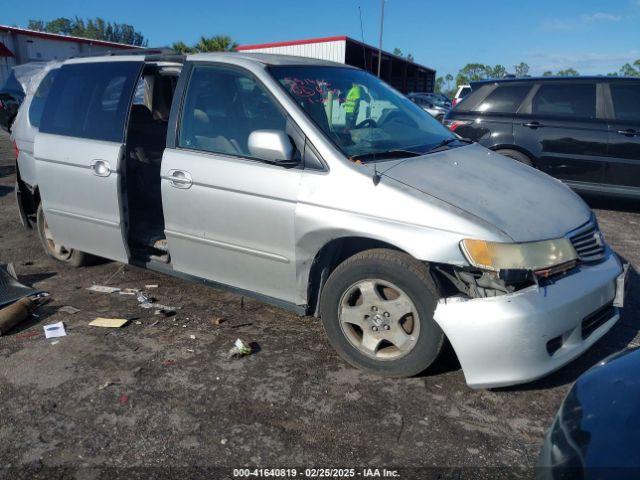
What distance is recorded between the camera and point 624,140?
6641mm

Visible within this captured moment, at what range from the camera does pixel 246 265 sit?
3.54 m

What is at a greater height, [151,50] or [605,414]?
[151,50]

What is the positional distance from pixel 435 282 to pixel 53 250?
385cm

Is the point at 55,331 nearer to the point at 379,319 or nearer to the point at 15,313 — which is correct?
the point at 15,313

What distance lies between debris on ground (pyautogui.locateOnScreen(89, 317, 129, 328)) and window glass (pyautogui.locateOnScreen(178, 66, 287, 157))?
1.36 meters

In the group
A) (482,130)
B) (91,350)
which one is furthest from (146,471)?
(482,130)

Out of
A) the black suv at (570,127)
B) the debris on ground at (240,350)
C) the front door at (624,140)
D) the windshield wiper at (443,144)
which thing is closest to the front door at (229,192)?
the debris on ground at (240,350)

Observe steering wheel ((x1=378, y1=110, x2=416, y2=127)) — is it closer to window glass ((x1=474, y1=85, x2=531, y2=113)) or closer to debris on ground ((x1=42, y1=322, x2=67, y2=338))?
debris on ground ((x1=42, y1=322, x2=67, y2=338))

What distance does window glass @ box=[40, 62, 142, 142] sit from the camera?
13.5ft

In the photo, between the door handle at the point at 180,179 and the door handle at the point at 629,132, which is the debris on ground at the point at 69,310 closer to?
the door handle at the point at 180,179

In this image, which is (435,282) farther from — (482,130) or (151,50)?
(482,130)

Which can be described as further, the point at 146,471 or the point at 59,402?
the point at 59,402

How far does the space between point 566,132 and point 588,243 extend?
4418 millimetres

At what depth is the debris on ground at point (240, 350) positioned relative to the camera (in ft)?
11.2
